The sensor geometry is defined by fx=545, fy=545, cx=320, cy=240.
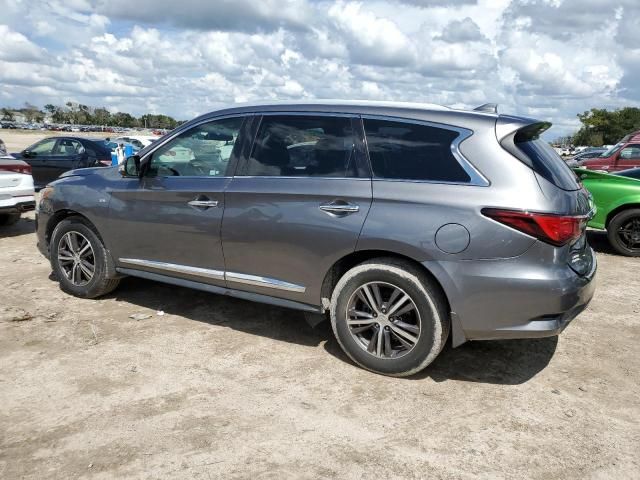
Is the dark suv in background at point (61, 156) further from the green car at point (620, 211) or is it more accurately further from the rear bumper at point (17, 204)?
the green car at point (620, 211)

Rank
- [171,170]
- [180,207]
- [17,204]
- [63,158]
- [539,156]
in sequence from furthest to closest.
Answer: [63,158], [17,204], [171,170], [180,207], [539,156]

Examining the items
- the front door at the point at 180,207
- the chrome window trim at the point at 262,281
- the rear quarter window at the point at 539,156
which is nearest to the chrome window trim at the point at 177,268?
the front door at the point at 180,207

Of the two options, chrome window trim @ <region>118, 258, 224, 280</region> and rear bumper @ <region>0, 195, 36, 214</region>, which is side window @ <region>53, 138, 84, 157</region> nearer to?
rear bumper @ <region>0, 195, 36, 214</region>

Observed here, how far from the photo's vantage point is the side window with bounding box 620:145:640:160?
14400 mm

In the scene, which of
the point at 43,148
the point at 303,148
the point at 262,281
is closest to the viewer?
the point at 303,148

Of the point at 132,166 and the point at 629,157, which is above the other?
the point at 629,157

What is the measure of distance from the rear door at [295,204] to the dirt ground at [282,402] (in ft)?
2.04

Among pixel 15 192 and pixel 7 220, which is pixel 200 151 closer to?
pixel 15 192

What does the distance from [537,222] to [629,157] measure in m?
13.4

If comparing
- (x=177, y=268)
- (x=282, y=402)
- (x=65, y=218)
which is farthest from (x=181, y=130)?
(x=282, y=402)

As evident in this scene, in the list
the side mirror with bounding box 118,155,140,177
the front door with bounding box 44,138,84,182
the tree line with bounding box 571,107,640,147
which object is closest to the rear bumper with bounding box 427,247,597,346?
the side mirror with bounding box 118,155,140,177

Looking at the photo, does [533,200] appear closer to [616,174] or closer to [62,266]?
[62,266]

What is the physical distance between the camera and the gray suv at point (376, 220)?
3.32 meters

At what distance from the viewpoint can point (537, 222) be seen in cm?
324
